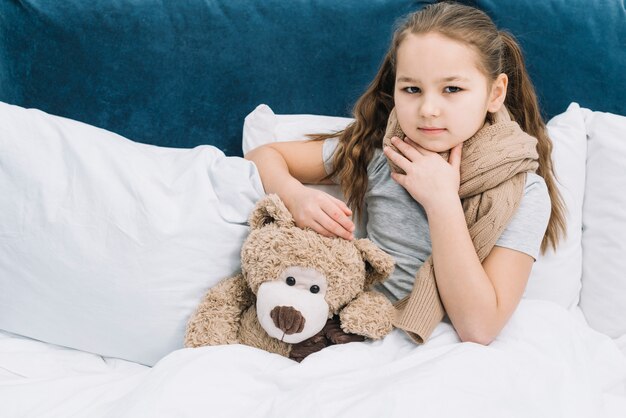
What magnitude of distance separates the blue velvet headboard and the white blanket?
1.67ft

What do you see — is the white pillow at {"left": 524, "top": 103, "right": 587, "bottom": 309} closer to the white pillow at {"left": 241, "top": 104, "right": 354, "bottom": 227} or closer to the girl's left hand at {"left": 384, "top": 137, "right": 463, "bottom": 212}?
the girl's left hand at {"left": 384, "top": 137, "right": 463, "bottom": 212}

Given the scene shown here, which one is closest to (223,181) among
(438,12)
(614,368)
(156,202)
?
(156,202)

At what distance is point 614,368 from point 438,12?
2.11ft

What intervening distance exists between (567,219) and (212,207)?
653 mm

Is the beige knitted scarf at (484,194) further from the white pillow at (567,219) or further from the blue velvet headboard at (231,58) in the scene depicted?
the blue velvet headboard at (231,58)

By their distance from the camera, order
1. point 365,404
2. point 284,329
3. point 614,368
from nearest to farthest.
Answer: point 365,404 → point 284,329 → point 614,368

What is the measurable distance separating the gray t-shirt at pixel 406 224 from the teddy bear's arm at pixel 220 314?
0.25 metres

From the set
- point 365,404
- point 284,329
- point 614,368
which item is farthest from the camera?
point 614,368

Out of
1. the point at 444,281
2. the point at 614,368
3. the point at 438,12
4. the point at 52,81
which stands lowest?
the point at 614,368

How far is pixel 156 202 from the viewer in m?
1.04

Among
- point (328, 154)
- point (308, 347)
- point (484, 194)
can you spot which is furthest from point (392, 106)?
point (308, 347)

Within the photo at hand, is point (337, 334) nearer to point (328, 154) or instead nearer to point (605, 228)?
point (328, 154)

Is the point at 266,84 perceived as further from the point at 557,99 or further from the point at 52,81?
the point at 557,99

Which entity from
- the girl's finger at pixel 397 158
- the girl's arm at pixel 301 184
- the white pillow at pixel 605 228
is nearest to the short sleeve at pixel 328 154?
the girl's arm at pixel 301 184
